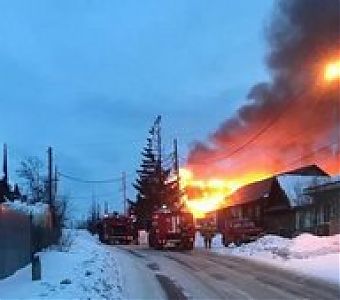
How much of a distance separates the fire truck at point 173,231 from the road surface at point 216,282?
1431 cm

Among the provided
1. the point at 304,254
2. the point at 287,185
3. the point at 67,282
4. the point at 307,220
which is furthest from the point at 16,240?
the point at 287,185

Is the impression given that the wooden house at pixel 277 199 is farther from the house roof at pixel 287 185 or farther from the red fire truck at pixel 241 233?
the red fire truck at pixel 241 233

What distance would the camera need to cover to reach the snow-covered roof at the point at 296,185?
2180 inches

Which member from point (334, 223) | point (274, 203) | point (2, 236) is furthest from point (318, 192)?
point (2, 236)

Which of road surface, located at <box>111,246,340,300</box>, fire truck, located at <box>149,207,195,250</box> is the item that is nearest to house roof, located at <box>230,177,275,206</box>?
fire truck, located at <box>149,207,195,250</box>

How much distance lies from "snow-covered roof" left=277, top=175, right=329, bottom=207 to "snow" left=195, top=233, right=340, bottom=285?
17125 mm

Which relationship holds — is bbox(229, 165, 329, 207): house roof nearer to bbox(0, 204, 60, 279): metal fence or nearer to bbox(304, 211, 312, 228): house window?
bbox(304, 211, 312, 228): house window

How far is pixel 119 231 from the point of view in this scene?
6000 centimetres

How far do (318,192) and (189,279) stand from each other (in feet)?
86.0

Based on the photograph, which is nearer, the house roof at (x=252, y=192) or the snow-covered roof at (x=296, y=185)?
the snow-covered roof at (x=296, y=185)

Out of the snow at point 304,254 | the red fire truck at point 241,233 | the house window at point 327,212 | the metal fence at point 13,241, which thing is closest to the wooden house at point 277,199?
the house window at point 327,212

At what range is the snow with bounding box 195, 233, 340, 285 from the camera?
79.9 feet

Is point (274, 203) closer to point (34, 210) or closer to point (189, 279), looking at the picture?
point (34, 210)

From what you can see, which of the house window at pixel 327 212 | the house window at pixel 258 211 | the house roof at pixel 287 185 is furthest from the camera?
the house window at pixel 258 211
